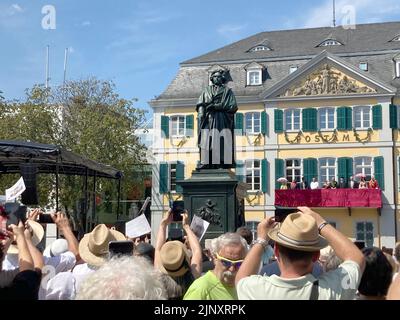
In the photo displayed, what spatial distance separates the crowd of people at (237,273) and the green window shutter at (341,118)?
30.5 meters

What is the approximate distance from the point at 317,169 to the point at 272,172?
2638 mm

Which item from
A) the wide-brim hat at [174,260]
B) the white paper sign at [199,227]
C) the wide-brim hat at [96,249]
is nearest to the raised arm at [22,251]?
the wide-brim hat at [96,249]

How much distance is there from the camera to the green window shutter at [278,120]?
115ft

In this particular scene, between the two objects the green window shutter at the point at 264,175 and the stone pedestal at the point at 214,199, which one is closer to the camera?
the stone pedestal at the point at 214,199

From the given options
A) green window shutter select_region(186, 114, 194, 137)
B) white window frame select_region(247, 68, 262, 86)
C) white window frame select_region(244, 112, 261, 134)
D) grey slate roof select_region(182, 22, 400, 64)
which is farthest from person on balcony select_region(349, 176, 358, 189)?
green window shutter select_region(186, 114, 194, 137)

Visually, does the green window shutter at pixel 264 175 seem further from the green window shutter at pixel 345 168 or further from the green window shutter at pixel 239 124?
the green window shutter at pixel 345 168

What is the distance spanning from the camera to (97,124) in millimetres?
32750

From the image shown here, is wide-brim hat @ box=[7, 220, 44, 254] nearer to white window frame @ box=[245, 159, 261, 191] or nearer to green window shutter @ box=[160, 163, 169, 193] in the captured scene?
white window frame @ box=[245, 159, 261, 191]

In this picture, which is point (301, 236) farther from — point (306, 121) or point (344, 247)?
point (306, 121)

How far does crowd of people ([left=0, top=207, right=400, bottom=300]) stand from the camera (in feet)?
8.71

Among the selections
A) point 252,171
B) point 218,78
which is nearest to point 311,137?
point 252,171

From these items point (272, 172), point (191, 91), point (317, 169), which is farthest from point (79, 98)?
point (317, 169)

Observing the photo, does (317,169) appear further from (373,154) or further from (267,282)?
(267,282)

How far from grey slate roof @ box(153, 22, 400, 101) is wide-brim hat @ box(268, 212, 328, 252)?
110ft
